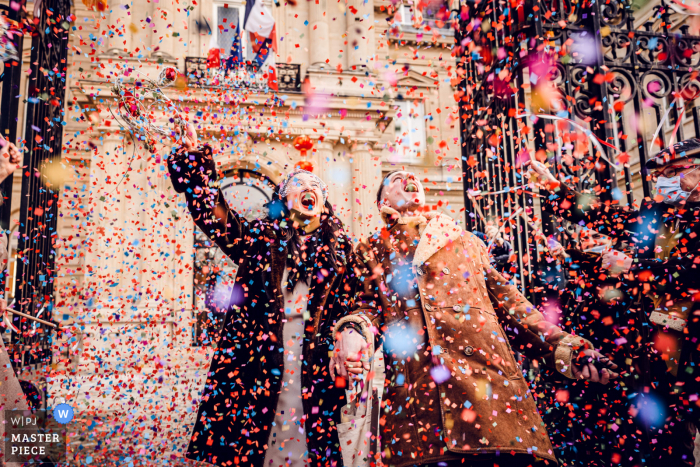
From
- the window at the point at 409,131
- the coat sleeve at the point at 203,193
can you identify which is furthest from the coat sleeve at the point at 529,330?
the window at the point at 409,131

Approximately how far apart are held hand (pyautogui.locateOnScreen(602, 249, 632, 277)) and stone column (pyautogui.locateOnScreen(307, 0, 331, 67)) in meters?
11.4

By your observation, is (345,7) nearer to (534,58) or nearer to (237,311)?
(534,58)

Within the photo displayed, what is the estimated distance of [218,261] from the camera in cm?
1260

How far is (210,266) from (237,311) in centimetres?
1023

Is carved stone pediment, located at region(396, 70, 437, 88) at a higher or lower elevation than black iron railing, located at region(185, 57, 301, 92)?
higher

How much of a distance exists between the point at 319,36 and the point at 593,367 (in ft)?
41.2

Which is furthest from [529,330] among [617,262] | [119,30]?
[119,30]

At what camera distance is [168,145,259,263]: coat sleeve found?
8.87 ft

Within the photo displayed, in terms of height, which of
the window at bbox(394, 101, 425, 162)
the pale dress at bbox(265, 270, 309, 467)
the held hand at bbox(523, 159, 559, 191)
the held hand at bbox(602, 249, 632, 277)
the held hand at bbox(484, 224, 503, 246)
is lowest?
the pale dress at bbox(265, 270, 309, 467)

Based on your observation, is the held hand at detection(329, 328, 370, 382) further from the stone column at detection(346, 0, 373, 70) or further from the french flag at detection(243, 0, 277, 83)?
the stone column at detection(346, 0, 373, 70)

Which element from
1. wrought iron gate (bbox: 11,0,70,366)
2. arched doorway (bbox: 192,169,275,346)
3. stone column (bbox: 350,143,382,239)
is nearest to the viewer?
wrought iron gate (bbox: 11,0,70,366)

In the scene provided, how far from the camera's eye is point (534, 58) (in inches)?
129

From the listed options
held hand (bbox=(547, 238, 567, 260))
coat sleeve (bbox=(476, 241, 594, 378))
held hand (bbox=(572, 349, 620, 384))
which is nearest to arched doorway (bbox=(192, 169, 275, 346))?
held hand (bbox=(547, 238, 567, 260))

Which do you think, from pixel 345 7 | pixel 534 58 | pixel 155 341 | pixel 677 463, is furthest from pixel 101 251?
pixel 677 463
